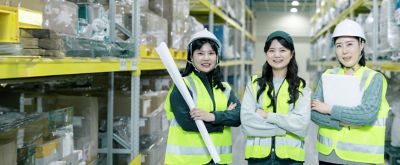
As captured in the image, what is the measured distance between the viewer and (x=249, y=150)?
103 inches

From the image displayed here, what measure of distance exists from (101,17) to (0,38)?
121 cm

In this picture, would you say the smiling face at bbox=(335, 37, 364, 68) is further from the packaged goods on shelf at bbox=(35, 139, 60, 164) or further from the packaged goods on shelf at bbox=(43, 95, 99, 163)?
the packaged goods on shelf at bbox=(35, 139, 60, 164)

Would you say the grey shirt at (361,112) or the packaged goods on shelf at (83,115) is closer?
the grey shirt at (361,112)

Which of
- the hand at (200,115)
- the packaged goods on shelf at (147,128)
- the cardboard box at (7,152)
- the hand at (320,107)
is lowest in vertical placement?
the packaged goods on shelf at (147,128)

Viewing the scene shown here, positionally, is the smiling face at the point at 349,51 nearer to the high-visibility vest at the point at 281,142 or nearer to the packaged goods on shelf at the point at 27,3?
the high-visibility vest at the point at 281,142

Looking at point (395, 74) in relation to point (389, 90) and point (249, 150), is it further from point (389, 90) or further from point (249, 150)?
point (249, 150)

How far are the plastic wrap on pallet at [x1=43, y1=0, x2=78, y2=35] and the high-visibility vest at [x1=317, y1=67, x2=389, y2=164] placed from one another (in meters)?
1.61

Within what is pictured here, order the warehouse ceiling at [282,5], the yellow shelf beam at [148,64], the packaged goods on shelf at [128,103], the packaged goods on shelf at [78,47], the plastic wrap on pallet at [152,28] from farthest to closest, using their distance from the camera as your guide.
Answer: the warehouse ceiling at [282,5] < the packaged goods on shelf at [128,103] < the plastic wrap on pallet at [152,28] < the yellow shelf beam at [148,64] < the packaged goods on shelf at [78,47]

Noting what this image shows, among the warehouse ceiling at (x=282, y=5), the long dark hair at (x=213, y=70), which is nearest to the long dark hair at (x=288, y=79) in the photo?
the long dark hair at (x=213, y=70)

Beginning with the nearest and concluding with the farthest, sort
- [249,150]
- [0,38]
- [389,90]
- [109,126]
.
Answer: [0,38], [249,150], [109,126], [389,90]

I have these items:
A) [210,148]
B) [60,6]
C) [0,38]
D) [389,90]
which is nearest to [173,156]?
[210,148]

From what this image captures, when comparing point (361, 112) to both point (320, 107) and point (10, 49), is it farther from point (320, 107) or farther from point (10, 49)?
point (10, 49)

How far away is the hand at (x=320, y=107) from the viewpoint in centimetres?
260

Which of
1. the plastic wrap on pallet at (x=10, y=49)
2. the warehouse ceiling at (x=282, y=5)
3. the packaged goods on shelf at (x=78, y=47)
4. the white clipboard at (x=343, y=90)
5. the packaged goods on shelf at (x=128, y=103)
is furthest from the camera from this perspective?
the warehouse ceiling at (x=282, y=5)
